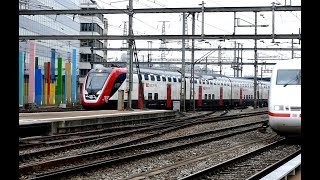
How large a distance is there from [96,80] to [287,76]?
59.2ft

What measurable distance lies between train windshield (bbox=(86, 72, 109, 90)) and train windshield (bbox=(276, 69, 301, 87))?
57.1 ft

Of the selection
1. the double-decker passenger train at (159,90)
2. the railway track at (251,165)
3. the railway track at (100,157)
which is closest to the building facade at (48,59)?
the double-decker passenger train at (159,90)

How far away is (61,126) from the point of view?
681 inches

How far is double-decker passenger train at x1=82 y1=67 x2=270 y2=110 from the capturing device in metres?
29.4

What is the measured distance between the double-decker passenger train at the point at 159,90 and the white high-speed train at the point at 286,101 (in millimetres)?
15173

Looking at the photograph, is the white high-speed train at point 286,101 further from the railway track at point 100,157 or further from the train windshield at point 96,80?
the train windshield at point 96,80

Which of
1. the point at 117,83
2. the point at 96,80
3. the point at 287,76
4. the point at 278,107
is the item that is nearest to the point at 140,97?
the point at 117,83

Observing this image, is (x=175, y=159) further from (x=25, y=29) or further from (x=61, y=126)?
(x=25, y=29)

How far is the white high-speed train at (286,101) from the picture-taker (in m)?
11.8

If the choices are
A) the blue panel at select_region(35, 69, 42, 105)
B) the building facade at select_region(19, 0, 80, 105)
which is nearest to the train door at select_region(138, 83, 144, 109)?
the building facade at select_region(19, 0, 80, 105)

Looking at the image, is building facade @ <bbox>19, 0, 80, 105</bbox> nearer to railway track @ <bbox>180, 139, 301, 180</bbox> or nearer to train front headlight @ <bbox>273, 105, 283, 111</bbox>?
railway track @ <bbox>180, 139, 301, 180</bbox>

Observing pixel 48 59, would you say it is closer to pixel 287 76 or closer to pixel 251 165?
pixel 287 76
